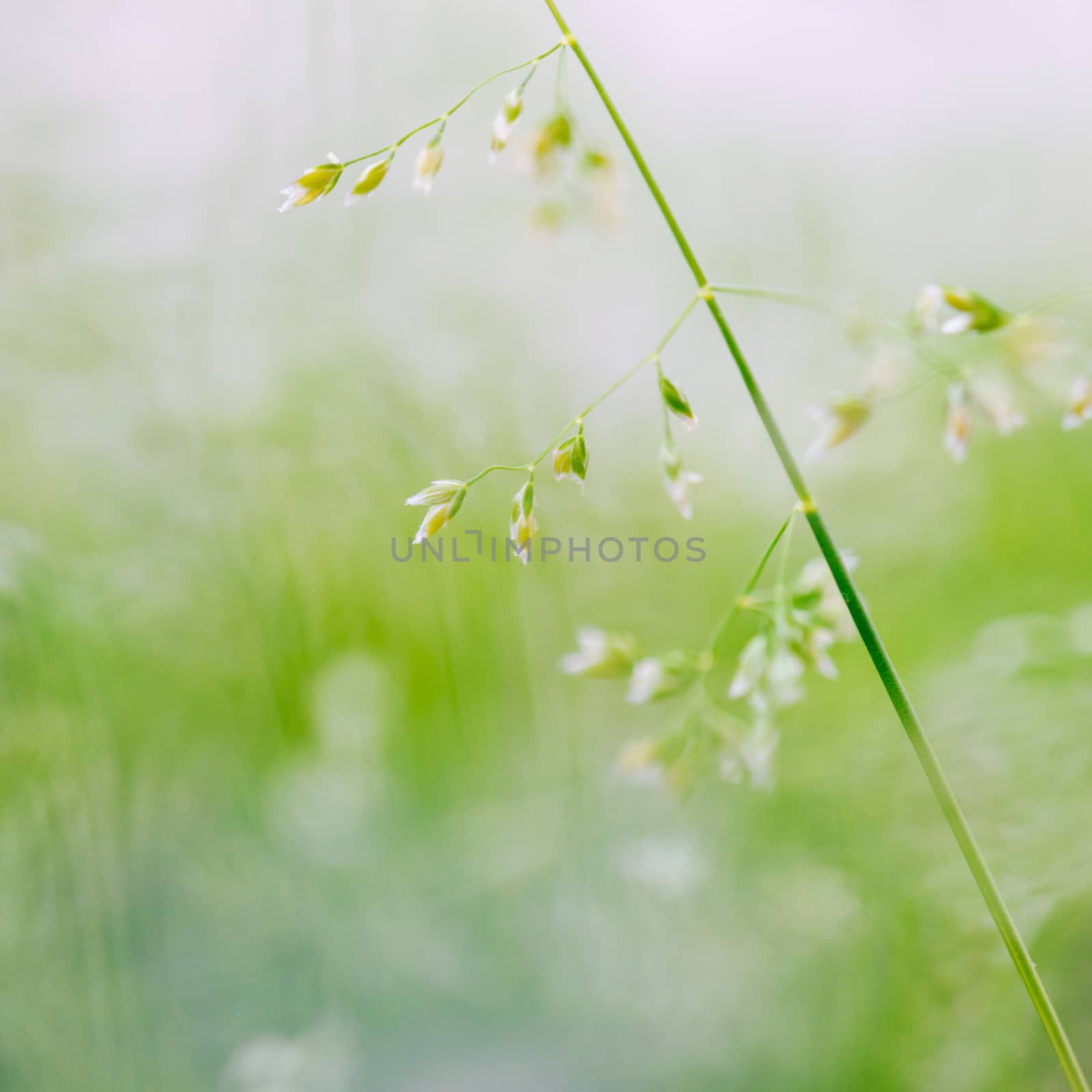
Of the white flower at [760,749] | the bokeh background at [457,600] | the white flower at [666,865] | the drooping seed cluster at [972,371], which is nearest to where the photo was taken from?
the drooping seed cluster at [972,371]

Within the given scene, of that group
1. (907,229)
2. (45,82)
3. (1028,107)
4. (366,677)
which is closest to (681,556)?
(366,677)

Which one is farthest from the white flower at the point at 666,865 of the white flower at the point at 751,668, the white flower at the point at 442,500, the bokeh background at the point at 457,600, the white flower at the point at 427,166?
the white flower at the point at 427,166

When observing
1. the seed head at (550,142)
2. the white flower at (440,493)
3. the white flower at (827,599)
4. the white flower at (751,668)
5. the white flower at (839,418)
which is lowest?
the white flower at (751,668)

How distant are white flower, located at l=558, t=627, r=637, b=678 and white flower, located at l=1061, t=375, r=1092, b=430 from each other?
235 mm

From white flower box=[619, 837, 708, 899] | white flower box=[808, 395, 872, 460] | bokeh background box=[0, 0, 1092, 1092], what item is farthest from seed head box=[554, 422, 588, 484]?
white flower box=[619, 837, 708, 899]

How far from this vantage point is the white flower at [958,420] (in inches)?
12.3

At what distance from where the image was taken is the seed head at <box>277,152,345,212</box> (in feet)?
1.15

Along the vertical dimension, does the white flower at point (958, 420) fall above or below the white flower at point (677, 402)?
below

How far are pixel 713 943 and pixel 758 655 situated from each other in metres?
0.53

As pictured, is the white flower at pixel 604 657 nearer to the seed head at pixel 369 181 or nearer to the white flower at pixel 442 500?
the white flower at pixel 442 500

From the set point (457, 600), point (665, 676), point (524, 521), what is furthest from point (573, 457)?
point (457, 600)

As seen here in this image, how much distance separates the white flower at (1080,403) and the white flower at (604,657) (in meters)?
0.23

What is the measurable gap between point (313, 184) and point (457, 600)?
0.53 meters

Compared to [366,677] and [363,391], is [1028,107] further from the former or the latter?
[366,677]
